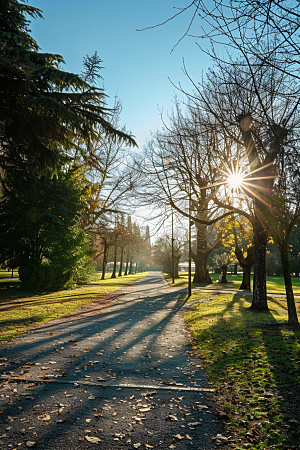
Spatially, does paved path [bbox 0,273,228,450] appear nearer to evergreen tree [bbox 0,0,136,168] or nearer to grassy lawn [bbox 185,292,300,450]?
grassy lawn [bbox 185,292,300,450]

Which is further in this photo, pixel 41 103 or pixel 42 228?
pixel 42 228

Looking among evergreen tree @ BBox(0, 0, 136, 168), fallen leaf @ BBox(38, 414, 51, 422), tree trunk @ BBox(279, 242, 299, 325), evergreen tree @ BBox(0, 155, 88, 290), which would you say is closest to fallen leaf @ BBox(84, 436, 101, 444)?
fallen leaf @ BBox(38, 414, 51, 422)

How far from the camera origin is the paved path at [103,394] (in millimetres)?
2994

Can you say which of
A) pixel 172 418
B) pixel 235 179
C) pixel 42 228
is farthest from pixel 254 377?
pixel 42 228

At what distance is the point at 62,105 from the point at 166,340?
7.52 meters

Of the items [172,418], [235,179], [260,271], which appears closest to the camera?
[172,418]

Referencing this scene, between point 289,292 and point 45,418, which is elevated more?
point 289,292

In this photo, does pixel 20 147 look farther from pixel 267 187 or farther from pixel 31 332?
pixel 267 187

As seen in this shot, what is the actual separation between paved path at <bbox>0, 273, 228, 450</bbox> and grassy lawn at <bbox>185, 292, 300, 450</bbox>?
0.79ft

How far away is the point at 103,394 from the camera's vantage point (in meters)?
4.02

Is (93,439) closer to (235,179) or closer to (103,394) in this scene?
(103,394)

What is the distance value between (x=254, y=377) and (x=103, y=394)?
Result: 2.28 meters

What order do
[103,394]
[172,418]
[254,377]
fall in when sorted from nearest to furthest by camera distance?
[172,418] < [103,394] < [254,377]

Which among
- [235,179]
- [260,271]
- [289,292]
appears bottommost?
[289,292]
